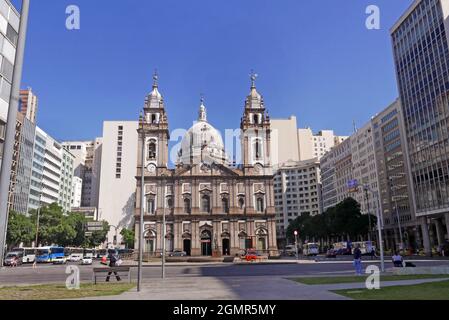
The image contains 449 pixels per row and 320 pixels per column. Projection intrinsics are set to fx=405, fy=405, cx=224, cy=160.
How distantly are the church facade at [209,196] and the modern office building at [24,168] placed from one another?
3588cm

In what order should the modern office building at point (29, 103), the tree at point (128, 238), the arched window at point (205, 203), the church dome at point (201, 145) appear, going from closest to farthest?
the arched window at point (205, 203) < the church dome at point (201, 145) < the tree at point (128, 238) < the modern office building at point (29, 103)

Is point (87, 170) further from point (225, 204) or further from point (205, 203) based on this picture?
point (225, 204)

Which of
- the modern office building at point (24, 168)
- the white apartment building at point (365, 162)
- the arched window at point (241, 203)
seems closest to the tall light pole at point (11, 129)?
the arched window at point (241, 203)

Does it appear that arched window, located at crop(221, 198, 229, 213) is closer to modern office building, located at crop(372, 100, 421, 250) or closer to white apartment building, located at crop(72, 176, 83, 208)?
modern office building, located at crop(372, 100, 421, 250)

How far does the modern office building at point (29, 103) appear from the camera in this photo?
150950 mm

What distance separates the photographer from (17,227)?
7250 cm

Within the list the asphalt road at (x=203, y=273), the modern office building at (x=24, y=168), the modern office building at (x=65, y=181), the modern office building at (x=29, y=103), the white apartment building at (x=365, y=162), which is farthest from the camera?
the modern office building at (x=29, y=103)

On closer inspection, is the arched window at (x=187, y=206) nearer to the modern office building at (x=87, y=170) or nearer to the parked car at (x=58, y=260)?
the parked car at (x=58, y=260)

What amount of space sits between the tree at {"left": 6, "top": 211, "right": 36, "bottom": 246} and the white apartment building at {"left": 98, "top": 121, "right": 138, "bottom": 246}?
72.0 meters

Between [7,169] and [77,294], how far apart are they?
834cm

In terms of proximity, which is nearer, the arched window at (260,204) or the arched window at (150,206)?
the arched window at (150,206)

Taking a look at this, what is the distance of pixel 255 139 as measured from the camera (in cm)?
8081

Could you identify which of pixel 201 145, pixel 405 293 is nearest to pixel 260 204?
pixel 201 145
